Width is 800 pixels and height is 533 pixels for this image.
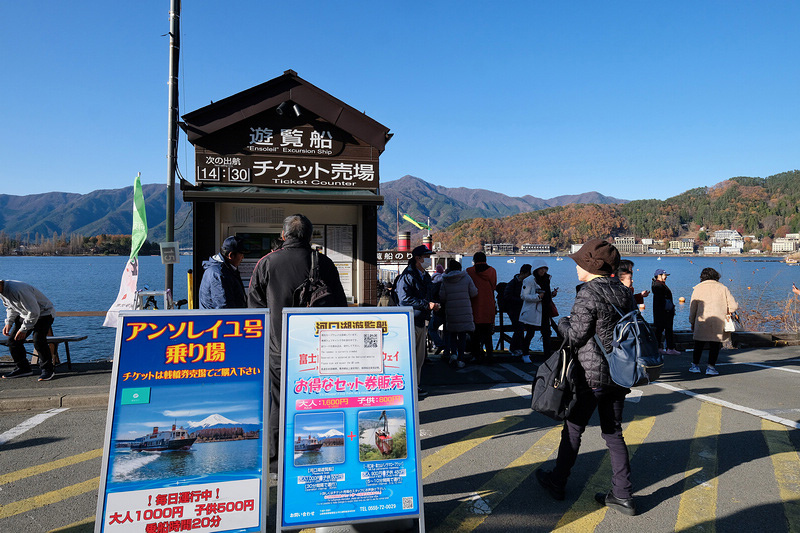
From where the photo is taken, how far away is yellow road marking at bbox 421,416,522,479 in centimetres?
448

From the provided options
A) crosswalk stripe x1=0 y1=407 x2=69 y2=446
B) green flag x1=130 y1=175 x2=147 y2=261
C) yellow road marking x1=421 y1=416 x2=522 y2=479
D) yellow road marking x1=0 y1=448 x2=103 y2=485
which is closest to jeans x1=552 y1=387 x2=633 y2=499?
yellow road marking x1=421 y1=416 x2=522 y2=479

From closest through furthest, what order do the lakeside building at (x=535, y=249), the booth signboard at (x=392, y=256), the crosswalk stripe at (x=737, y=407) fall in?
1. the crosswalk stripe at (x=737, y=407)
2. the booth signboard at (x=392, y=256)
3. the lakeside building at (x=535, y=249)

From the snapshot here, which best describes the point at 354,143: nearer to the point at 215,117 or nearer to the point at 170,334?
the point at 215,117

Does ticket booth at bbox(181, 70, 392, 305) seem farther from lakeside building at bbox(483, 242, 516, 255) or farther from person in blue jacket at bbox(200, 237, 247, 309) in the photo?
lakeside building at bbox(483, 242, 516, 255)

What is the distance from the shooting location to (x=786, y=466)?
4426 mm

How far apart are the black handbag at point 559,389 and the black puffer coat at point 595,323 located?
0.08 metres

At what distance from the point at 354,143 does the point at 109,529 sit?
7.01 m

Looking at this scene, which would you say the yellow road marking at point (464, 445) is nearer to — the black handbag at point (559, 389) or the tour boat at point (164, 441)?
the black handbag at point (559, 389)

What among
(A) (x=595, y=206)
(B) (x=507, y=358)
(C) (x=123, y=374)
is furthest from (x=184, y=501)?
(A) (x=595, y=206)

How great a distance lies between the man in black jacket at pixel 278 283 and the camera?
3.93 m

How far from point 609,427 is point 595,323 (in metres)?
0.80

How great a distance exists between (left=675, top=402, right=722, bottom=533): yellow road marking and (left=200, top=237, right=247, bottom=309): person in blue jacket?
4577mm

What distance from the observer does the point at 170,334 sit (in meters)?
2.84

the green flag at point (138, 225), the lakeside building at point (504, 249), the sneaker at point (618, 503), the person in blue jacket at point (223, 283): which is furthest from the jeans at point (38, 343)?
the lakeside building at point (504, 249)
